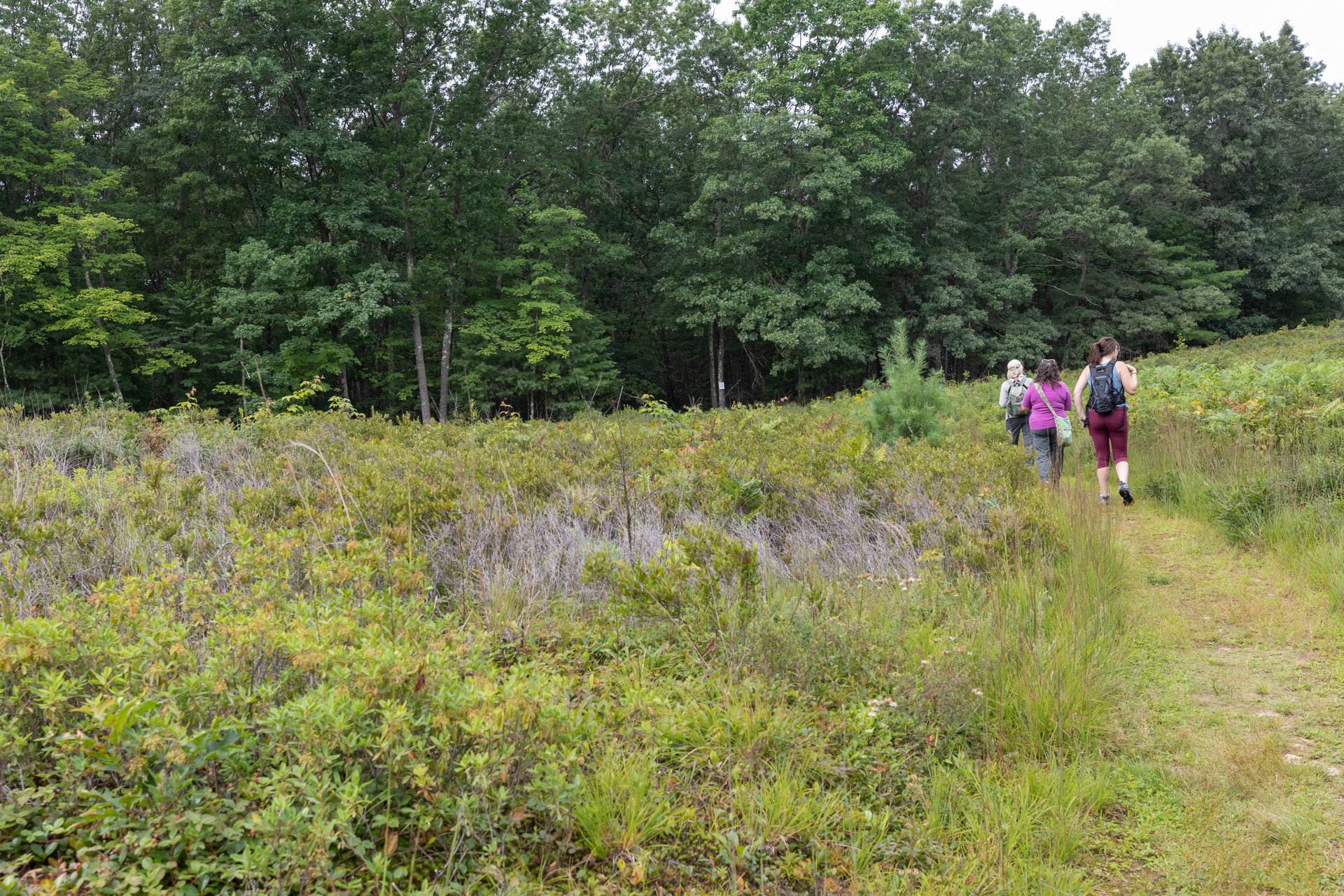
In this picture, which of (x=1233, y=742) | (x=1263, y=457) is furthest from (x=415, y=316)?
(x=1233, y=742)

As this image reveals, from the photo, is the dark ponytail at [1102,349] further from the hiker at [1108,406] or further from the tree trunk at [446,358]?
the tree trunk at [446,358]

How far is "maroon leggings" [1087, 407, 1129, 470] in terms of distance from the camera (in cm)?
751

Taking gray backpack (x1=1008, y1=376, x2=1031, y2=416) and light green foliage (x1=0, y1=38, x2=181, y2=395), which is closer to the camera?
gray backpack (x1=1008, y1=376, x2=1031, y2=416)

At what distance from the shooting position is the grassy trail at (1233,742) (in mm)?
2525

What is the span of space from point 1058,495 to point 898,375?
382 cm

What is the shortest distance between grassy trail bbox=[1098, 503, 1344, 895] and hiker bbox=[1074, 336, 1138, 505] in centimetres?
219

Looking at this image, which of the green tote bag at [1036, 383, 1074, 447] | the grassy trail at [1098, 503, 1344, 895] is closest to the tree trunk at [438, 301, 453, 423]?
the green tote bag at [1036, 383, 1074, 447]

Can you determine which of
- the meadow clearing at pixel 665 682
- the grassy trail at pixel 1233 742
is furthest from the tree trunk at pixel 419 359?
the grassy trail at pixel 1233 742

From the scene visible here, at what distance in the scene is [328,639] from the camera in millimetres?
2568

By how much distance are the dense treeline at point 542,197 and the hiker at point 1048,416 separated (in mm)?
17089

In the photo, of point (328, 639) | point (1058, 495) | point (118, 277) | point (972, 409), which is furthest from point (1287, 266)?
point (118, 277)

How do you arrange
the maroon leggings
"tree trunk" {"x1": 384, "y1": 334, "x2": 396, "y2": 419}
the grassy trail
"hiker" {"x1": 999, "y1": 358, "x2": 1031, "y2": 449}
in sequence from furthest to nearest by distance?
"tree trunk" {"x1": 384, "y1": 334, "x2": 396, "y2": 419} → "hiker" {"x1": 999, "y1": 358, "x2": 1031, "y2": 449} → the maroon leggings → the grassy trail

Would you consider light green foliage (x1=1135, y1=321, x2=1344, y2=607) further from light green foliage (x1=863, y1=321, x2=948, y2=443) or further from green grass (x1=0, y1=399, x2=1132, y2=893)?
light green foliage (x1=863, y1=321, x2=948, y2=443)

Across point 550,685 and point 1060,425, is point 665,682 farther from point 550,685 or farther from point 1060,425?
point 1060,425
